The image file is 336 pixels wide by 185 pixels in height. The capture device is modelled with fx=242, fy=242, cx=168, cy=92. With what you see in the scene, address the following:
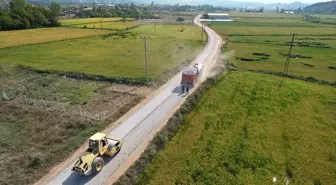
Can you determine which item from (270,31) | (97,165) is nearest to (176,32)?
(270,31)

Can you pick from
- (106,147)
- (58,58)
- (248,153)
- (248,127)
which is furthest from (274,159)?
(58,58)

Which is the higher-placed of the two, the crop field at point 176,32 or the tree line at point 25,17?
the tree line at point 25,17

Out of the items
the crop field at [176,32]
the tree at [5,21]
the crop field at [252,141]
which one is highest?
the tree at [5,21]

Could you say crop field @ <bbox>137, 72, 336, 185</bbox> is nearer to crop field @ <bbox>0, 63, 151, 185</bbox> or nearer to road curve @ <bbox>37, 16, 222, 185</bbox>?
road curve @ <bbox>37, 16, 222, 185</bbox>

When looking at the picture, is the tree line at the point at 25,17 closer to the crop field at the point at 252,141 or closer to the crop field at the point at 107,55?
the crop field at the point at 107,55

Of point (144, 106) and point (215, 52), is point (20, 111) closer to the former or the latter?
point (144, 106)

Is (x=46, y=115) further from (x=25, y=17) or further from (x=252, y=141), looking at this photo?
(x=25, y=17)

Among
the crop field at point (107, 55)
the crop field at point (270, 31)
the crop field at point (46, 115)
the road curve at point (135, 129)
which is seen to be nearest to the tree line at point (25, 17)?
the crop field at point (107, 55)
